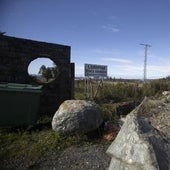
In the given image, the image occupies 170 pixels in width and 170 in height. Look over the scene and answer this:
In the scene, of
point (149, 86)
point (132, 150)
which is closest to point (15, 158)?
point (132, 150)

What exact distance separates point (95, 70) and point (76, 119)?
11309mm

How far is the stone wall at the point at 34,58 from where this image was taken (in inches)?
381

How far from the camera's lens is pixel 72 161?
5746mm

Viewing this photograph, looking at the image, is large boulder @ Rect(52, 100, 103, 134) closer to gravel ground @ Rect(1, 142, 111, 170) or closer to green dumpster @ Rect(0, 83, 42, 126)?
gravel ground @ Rect(1, 142, 111, 170)

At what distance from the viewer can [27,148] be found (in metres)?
6.51

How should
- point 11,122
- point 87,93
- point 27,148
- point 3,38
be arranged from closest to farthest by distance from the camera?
point 27,148 < point 11,122 < point 3,38 < point 87,93

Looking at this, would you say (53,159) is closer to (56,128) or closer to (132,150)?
(56,128)

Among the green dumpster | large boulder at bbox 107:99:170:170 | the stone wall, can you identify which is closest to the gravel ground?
large boulder at bbox 107:99:170:170

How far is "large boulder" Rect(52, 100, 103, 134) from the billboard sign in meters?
10.5

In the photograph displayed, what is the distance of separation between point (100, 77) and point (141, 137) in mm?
14597

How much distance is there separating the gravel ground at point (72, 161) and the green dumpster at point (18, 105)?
2.14m

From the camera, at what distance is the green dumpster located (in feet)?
25.6

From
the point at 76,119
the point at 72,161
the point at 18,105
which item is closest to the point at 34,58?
the point at 18,105

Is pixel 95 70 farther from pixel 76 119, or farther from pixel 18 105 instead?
pixel 76 119
